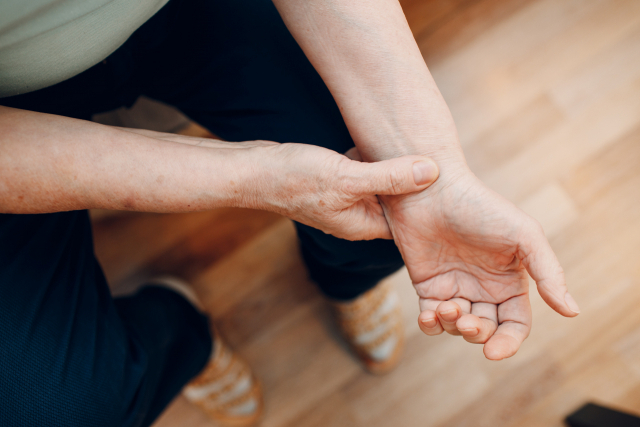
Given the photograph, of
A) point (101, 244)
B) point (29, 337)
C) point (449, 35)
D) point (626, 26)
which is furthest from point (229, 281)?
point (626, 26)

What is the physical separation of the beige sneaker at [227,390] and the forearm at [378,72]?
743mm

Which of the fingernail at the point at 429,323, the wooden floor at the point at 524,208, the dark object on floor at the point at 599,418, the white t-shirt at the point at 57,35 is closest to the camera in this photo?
the white t-shirt at the point at 57,35

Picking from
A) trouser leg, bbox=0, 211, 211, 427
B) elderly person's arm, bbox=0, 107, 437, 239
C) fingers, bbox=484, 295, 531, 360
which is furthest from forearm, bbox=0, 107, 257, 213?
fingers, bbox=484, 295, 531, 360

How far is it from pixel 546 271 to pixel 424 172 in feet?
0.73

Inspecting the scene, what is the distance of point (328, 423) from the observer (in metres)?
1.13

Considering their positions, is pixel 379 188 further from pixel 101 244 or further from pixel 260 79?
pixel 101 244

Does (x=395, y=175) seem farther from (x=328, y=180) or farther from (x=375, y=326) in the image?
(x=375, y=326)

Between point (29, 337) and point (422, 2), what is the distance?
1319 mm

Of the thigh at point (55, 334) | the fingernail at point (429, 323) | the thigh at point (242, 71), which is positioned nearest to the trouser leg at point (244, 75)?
the thigh at point (242, 71)

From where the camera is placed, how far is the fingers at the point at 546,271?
21.3 inches

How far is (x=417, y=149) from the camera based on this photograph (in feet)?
2.15

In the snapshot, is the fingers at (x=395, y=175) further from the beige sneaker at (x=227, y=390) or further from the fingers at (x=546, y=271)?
the beige sneaker at (x=227, y=390)

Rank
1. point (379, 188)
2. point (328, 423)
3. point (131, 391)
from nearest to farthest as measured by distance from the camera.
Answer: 1. point (379, 188)
2. point (131, 391)
3. point (328, 423)

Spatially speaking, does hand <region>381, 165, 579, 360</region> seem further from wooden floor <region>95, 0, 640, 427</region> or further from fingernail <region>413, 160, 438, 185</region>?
wooden floor <region>95, 0, 640, 427</region>
